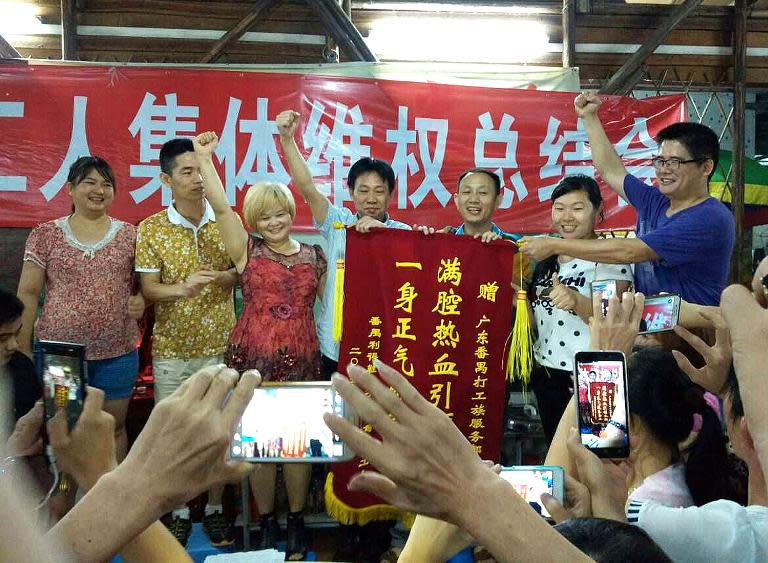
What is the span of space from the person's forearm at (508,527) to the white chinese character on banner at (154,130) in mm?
3737

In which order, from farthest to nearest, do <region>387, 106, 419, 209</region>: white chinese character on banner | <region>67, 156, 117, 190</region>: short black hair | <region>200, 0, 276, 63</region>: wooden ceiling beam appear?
1. <region>200, 0, 276, 63</region>: wooden ceiling beam
2. <region>387, 106, 419, 209</region>: white chinese character on banner
3. <region>67, 156, 117, 190</region>: short black hair

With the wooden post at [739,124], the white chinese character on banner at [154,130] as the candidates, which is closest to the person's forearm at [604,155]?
the wooden post at [739,124]

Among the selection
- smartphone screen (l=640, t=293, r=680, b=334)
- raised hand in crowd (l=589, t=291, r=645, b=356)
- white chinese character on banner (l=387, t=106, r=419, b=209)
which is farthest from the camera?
white chinese character on banner (l=387, t=106, r=419, b=209)

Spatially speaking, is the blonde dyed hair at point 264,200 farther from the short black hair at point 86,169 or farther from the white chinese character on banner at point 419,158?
the white chinese character on banner at point 419,158

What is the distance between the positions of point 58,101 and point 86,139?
0.26m

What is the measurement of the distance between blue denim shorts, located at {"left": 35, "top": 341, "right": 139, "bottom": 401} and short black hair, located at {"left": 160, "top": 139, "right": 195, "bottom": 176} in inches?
31.7

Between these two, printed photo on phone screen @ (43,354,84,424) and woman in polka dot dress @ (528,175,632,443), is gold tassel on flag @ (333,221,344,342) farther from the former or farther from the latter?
printed photo on phone screen @ (43,354,84,424)

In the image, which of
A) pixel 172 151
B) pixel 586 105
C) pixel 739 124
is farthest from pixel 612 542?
pixel 739 124

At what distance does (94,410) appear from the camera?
986mm

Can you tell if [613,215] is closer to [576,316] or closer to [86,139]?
[576,316]

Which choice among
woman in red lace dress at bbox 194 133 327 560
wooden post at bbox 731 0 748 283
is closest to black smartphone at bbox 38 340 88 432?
woman in red lace dress at bbox 194 133 327 560

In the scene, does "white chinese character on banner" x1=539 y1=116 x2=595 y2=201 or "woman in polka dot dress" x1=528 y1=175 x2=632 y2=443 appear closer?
"woman in polka dot dress" x1=528 y1=175 x2=632 y2=443

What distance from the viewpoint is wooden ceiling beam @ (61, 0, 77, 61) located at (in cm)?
454

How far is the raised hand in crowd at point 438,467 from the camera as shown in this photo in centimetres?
68
